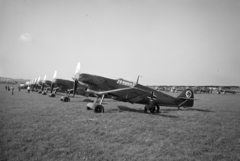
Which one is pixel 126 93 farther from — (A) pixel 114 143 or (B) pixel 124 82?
(A) pixel 114 143

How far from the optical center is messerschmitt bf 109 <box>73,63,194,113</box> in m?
9.62

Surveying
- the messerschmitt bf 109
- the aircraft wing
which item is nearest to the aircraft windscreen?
the messerschmitt bf 109

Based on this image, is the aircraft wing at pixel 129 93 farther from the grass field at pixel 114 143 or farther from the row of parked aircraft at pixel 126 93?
the grass field at pixel 114 143

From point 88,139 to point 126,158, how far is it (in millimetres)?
1548

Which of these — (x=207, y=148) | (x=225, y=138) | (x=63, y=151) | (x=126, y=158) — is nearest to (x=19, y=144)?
(x=63, y=151)

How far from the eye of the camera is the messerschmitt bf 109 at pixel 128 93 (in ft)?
31.6

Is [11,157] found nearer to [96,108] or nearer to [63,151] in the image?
[63,151]

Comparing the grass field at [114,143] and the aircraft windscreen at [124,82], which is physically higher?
the aircraft windscreen at [124,82]

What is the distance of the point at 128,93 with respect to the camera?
9555 mm

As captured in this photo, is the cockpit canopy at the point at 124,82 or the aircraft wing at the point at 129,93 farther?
the cockpit canopy at the point at 124,82

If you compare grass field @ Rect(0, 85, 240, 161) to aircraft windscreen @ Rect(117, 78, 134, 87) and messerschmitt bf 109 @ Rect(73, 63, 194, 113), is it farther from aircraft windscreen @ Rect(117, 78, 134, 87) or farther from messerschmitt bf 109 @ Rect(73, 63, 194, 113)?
Result: aircraft windscreen @ Rect(117, 78, 134, 87)

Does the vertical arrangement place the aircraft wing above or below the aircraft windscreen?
below

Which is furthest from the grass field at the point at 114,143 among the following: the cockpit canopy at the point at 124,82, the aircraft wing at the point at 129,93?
the cockpit canopy at the point at 124,82

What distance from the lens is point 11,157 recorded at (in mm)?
3131
